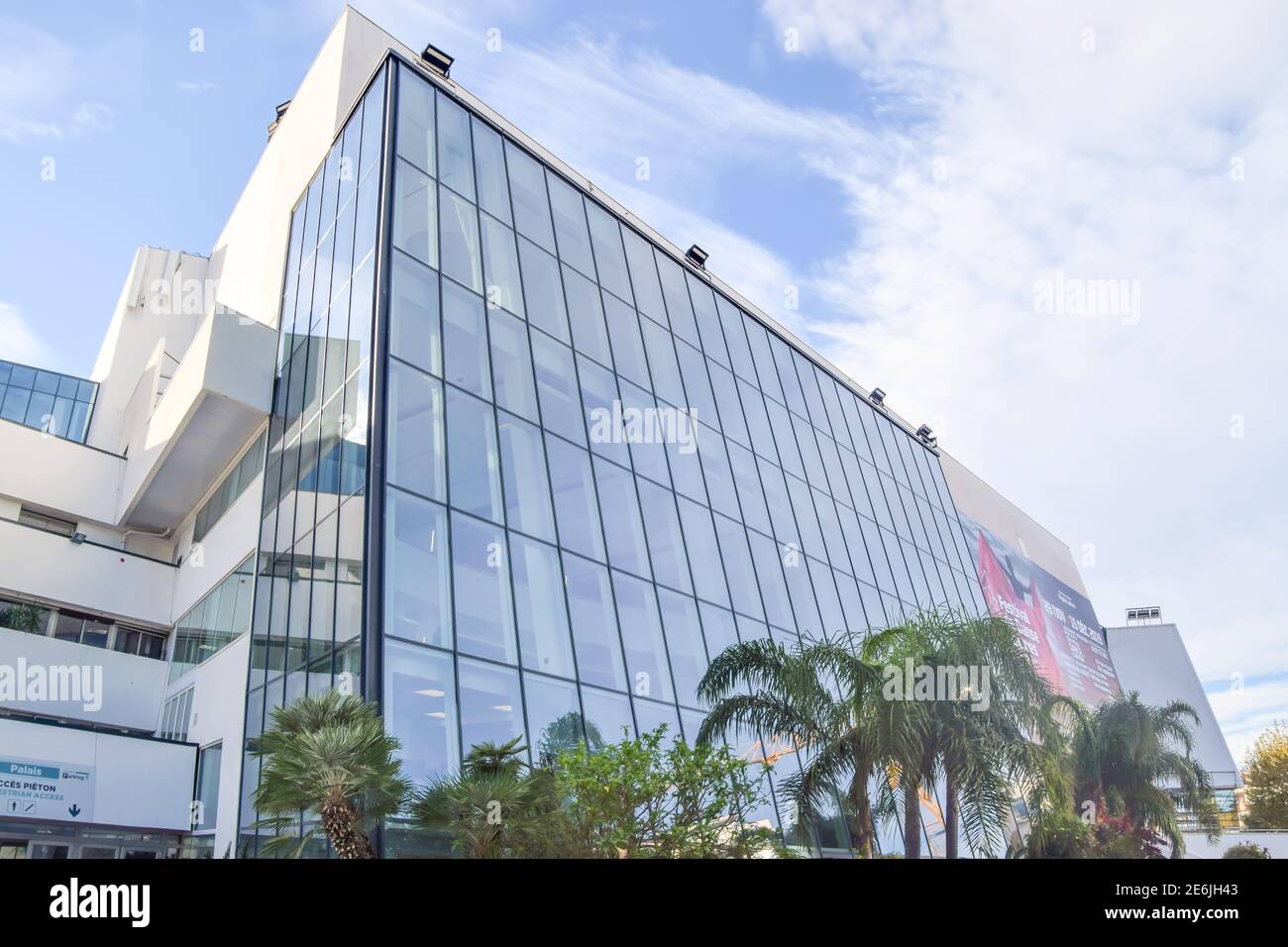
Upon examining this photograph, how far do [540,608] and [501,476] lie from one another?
101 inches

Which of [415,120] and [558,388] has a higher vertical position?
[415,120]

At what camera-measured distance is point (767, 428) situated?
2784 centimetres

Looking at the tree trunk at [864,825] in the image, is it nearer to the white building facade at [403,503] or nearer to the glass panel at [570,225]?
the white building facade at [403,503]

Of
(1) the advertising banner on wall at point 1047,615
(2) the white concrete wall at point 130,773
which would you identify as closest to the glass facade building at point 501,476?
(2) the white concrete wall at point 130,773

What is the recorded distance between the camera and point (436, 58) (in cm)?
2256

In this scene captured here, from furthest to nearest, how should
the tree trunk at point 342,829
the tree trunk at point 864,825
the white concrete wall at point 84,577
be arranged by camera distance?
the white concrete wall at point 84,577
the tree trunk at point 864,825
the tree trunk at point 342,829

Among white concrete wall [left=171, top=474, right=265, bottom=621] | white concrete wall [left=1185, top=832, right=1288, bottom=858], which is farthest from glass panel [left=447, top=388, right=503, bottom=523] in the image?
white concrete wall [left=1185, top=832, right=1288, bottom=858]

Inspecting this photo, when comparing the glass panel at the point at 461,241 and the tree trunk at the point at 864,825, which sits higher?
the glass panel at the point at 461,241

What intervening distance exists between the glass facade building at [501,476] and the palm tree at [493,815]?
1.76 meters

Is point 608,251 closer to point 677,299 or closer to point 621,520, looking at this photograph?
point 677,299

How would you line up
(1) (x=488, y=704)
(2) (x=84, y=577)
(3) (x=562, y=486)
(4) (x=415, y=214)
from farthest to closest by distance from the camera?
(2) (x=84, y=577)
(4) (x=415, y=214)
(3) (x=562, y=486)
(1) (x=488, y=704)

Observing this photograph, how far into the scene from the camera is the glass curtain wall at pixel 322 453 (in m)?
14.5

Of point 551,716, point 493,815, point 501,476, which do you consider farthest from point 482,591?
point 493,815

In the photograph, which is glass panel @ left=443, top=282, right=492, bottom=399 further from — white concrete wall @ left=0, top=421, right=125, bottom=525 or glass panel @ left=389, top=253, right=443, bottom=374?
white concrete wall @ left=0, top=421, right=125, bottom=525
